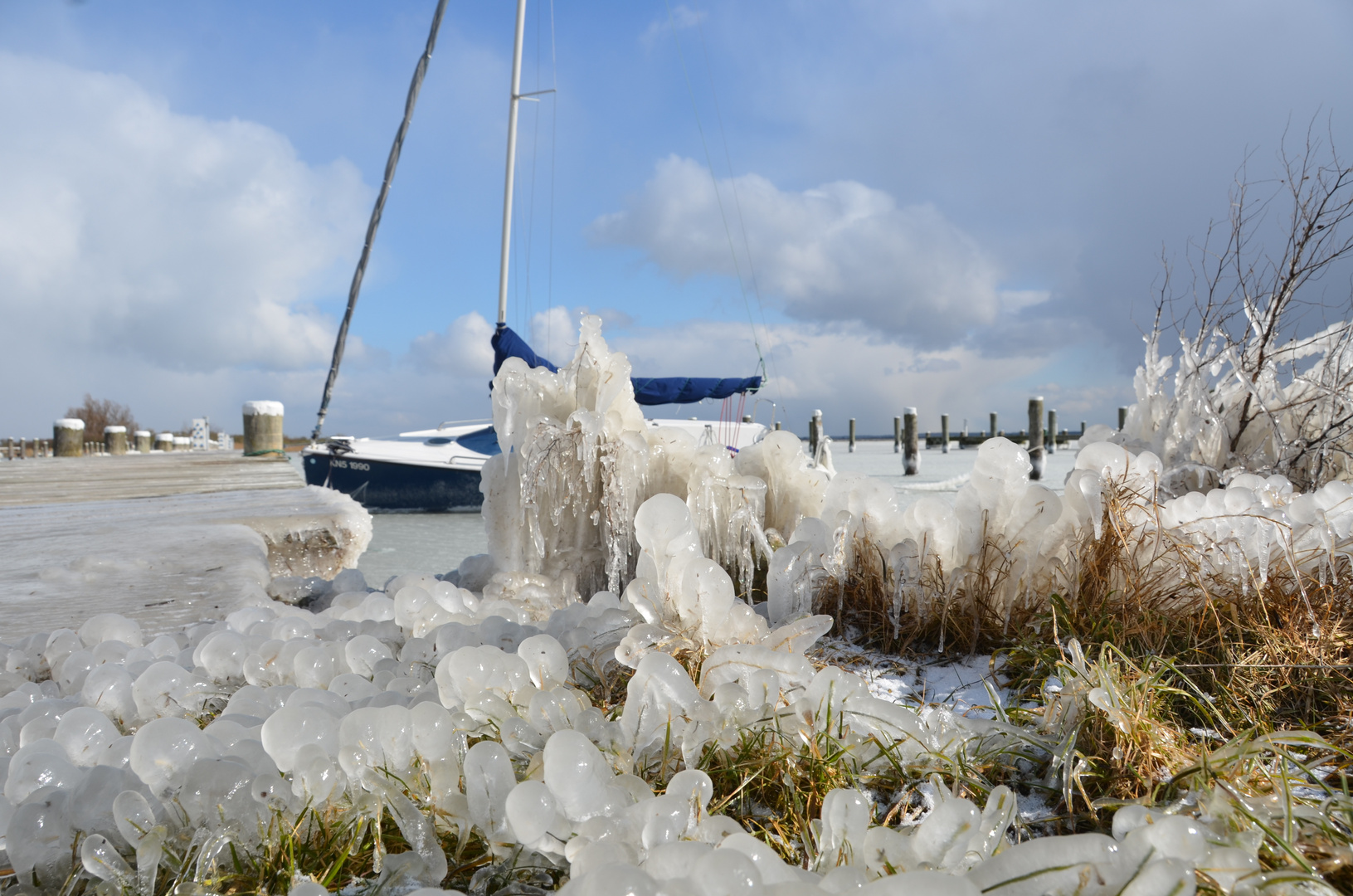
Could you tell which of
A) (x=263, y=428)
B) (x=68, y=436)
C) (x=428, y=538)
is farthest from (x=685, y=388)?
(x=68, y=436)

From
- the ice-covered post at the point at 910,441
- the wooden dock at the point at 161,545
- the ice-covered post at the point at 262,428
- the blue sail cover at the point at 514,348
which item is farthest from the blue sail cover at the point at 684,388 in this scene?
the ice-covered post at the point at 910,441

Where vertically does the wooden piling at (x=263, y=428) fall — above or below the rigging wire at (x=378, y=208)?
below

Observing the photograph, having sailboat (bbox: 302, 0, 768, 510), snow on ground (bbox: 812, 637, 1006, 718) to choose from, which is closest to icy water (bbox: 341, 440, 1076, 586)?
sailboat (bbox: 302, 0, 768, 510)

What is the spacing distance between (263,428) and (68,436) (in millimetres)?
8298

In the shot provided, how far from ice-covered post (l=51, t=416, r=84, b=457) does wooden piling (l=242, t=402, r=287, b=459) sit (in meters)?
7.51

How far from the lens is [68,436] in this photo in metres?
16.1

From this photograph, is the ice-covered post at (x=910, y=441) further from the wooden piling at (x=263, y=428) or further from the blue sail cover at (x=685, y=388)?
the wooden piling at (x=263, y=428)

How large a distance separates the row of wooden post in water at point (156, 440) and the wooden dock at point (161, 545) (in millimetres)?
4378

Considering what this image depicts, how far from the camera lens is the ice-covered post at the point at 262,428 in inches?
449

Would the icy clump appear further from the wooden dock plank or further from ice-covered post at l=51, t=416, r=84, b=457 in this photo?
ice-covered post at l=51, t=416, r=84, b=457

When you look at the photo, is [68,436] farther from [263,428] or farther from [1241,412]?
[1241,412]

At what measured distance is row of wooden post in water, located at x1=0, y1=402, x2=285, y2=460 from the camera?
37.9 feet

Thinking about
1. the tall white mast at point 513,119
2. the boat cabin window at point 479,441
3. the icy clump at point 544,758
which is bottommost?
the icy clump at point 544,758

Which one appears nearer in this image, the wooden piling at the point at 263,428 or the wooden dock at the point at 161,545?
the wooden dock at the point at 161,545
